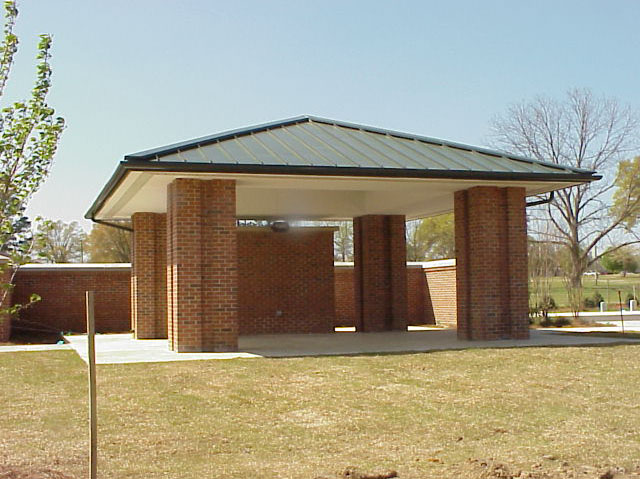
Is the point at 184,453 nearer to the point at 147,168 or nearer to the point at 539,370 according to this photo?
the point at 539,370

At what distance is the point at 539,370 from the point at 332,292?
1108 cm

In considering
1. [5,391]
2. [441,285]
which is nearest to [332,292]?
[441,285]

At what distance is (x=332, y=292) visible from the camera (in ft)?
72.2

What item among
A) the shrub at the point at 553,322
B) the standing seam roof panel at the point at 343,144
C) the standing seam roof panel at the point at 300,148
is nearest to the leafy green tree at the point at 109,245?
the shrub at the point at 553,322

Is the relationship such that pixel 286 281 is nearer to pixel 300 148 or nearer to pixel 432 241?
pixel 300 148

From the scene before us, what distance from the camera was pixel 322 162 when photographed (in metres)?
14.0

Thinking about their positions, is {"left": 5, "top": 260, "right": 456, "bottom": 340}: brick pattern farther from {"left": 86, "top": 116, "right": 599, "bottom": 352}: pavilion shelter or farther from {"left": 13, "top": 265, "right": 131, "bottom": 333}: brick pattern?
{"left": 86, "top": 116, "right": 599, "bottom": 352}: pavilion shelter

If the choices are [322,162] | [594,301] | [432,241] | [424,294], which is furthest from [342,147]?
[432,241]

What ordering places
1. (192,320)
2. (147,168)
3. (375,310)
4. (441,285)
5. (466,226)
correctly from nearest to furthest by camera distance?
(147,168), (192,320), (466,226), (375,310), (441,285)

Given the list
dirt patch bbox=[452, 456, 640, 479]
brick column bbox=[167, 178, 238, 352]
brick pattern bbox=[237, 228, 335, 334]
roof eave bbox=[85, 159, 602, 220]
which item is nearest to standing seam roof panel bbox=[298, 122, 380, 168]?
roof eave bbox=[85, 159, 602, 220]

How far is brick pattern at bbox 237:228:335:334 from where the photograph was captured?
2147 centimetres

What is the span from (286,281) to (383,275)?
8.37 ft

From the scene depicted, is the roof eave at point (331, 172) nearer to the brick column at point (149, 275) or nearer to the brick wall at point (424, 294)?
the brick column at point (149, 275)

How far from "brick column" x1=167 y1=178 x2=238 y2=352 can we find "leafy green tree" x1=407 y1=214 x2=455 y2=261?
144 ft
